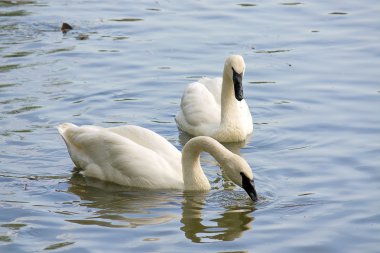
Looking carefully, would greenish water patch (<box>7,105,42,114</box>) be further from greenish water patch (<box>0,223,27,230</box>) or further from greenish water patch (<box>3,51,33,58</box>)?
greenish water patch (<box>0,223,27,230</box>)

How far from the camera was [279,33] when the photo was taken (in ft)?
57.5

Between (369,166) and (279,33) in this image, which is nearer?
(369,166)

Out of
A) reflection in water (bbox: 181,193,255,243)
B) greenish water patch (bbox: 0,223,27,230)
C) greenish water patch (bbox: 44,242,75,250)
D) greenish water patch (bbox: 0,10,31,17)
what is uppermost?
greenish water patch (bbox: 0,10,31,17)

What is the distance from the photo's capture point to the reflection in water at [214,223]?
9.88m

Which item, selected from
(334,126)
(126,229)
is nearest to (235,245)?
(126,229)

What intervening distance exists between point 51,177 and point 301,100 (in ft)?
13.4

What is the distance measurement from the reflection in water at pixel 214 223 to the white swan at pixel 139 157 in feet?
0.85

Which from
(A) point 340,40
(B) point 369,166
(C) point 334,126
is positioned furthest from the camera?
(A) point 340,40

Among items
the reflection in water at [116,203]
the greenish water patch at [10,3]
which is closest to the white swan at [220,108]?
the reflection in water at [116,203]

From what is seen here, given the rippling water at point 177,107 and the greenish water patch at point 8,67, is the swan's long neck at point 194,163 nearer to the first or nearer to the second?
the rippling water at point 177,107

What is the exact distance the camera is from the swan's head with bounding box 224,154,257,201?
34.4 feet

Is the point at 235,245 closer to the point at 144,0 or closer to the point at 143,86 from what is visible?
the point at 143,86

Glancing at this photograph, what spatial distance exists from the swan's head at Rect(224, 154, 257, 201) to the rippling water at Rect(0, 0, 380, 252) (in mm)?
186

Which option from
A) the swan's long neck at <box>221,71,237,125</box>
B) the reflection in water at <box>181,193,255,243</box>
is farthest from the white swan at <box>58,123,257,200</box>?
the swan's long neck at <box>221,71,237,125</box>
